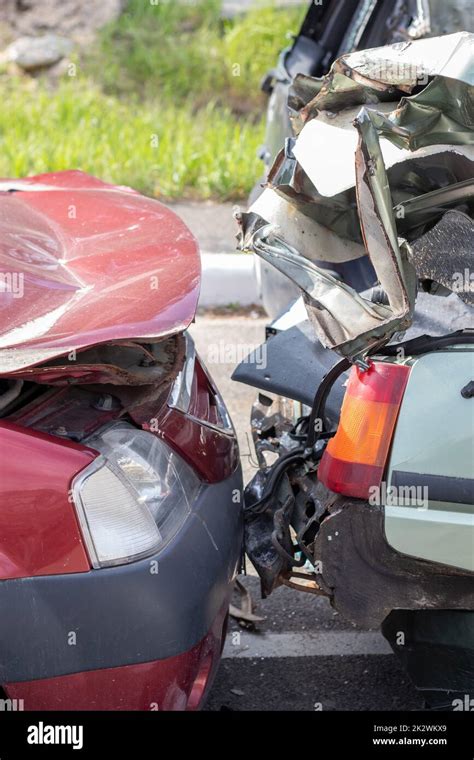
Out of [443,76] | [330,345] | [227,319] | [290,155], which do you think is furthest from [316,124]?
[227,319]

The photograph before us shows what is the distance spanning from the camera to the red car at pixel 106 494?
218 centimetres

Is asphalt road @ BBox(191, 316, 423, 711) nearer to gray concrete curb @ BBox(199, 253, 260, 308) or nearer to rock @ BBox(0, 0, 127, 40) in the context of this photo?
gray concrete curb @ BBox(199, 253, 260, 308)

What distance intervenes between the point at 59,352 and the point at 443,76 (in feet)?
3.49

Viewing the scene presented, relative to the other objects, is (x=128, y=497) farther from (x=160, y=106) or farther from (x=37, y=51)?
(x=37, y=51)

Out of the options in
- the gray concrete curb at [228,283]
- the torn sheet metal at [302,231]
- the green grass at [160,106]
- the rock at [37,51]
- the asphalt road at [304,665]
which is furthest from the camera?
the rock at [37,51]

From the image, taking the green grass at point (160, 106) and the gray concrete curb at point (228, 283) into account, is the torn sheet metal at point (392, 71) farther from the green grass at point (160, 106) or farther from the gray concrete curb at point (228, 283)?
the green grass at point (160, 106)

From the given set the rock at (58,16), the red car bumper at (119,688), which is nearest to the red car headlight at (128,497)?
the red car bumper at (119,688)

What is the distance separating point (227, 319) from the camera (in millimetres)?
6098

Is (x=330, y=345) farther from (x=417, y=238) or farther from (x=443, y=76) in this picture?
(x=443, y=76)

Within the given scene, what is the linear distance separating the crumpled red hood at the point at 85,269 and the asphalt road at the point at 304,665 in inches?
34.5

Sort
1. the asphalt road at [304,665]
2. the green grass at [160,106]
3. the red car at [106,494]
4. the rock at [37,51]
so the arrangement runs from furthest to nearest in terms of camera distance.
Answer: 1. the rock at [37,51]
2. the green grass at [160,106]
3. the asphalt road at [304,665]
4. the red car at [106,494]

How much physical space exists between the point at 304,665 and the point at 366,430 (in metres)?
1.18

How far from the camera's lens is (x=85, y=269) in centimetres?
273

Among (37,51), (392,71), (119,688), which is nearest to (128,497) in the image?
(119,688)
